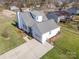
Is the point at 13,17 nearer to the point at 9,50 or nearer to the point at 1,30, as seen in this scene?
the point at 1,30

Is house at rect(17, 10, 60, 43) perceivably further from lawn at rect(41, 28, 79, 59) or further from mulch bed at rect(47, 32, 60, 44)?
lawn at rect(41, 28, 79, 59)

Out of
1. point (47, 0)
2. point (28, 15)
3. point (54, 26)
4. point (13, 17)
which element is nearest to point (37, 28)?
point (54, 26)

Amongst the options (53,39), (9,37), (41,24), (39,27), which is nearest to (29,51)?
(39,27)

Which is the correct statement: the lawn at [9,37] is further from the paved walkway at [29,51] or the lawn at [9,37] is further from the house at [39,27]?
the house at [39,27]

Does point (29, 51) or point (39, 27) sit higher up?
point (39, 27)

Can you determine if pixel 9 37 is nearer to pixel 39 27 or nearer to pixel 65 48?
pixel 39 27

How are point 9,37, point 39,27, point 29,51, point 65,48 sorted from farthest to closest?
point 9,37, point 39,27, point 65,48, point 29,51

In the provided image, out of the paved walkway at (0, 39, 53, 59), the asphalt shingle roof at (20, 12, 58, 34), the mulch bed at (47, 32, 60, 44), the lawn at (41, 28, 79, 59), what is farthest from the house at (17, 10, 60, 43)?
the lawn at (41, 28, 79, 59)
